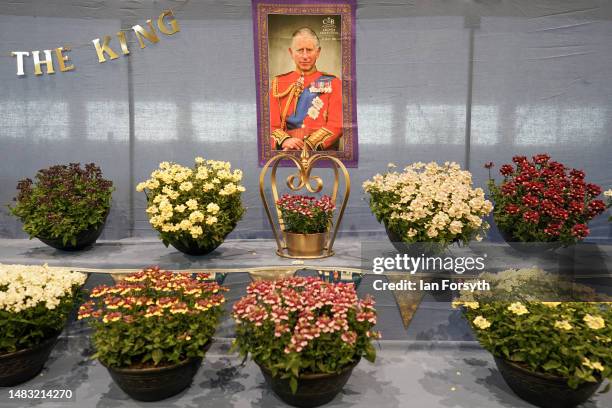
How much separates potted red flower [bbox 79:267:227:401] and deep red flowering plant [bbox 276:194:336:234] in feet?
2.34

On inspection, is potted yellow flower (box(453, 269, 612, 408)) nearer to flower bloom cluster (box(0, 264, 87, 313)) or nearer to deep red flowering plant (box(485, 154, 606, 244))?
deep red flowering plant (box(485, 154, 606, 244))

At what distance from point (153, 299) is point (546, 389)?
1974 millimetres

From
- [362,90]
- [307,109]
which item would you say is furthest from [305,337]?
[362,90]

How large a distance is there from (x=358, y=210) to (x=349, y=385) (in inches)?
52.5

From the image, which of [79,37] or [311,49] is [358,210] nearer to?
[311,49]

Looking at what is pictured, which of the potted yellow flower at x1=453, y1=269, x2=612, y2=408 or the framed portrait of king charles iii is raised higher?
the framed portrait of king charles iii

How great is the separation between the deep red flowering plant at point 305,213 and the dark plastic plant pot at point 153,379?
2.94 ft

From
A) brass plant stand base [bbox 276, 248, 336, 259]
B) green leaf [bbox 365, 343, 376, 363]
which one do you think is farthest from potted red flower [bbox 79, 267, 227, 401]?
green leaf [bbox 365, 343, 376, 363]

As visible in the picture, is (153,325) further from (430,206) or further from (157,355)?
(430,206)

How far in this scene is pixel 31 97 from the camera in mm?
3254

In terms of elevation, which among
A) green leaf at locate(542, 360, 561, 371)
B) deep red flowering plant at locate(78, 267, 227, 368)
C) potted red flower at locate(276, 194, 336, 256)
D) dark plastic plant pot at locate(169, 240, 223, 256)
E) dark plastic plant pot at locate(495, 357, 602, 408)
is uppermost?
potted red flower at locate(276, 194, 336, 256)

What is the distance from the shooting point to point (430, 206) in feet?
8.66

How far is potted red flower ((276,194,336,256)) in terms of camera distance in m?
2.79

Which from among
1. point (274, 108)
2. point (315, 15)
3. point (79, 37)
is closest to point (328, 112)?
point (274, 108)
